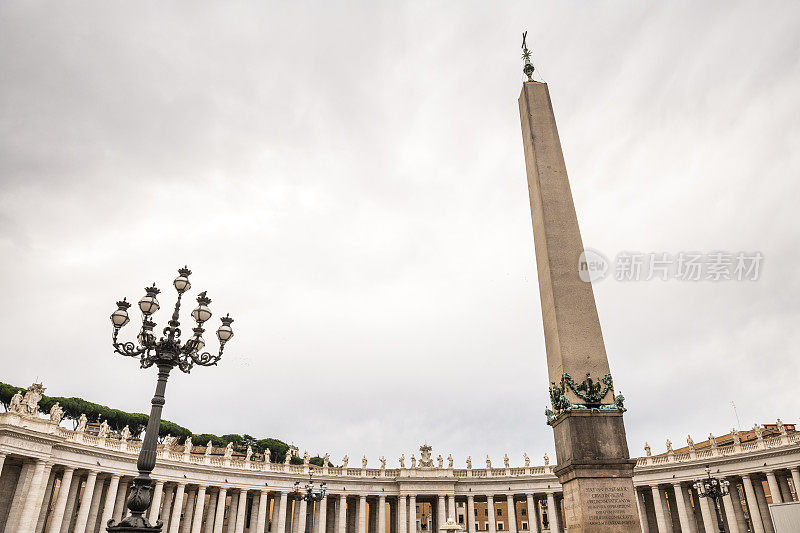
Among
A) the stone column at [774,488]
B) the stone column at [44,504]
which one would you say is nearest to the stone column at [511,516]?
the stone column at [774,488]

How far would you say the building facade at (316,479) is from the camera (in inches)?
1570

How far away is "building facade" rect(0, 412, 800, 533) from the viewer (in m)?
39.9

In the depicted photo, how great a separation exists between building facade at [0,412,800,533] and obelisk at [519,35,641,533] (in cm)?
2660

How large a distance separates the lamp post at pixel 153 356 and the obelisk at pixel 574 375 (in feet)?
27.7

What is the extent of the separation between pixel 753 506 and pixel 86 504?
56.9m

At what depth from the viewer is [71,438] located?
43.0 metres

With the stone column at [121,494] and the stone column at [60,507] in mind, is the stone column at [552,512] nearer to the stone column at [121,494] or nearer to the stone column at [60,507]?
the stone column at [121,494]

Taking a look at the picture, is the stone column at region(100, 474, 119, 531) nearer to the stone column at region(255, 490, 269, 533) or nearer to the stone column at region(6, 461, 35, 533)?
the stone column at region(6, 461, 35, 533)

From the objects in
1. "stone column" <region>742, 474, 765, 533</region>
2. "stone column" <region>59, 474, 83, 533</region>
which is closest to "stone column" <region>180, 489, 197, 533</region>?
"stone column" <region>59, 474, 83, 533</region>

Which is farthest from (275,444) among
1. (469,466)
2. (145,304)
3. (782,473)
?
(145,304)

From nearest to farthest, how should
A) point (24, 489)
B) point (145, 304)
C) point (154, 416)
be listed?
point (154, 416)
point (145, 304)
point (24, 489)

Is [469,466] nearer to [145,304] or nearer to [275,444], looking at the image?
[275,444]

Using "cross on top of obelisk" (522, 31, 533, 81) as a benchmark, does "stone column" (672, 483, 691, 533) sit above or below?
below

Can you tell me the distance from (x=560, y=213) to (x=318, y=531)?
52050mm
